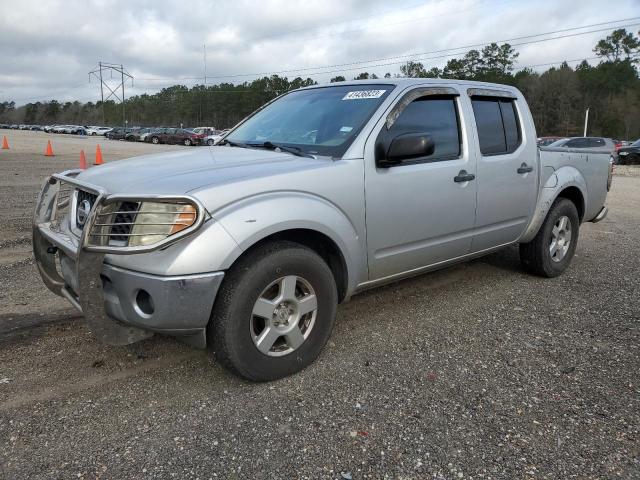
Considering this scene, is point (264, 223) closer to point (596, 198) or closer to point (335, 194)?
point (335, 194)

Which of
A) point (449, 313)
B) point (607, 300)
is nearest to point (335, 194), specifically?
point (449, 313)

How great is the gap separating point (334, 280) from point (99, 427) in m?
1.51

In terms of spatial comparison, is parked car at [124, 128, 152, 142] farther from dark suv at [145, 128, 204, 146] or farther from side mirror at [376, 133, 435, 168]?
side mirror at [376, 133, 435, 168]

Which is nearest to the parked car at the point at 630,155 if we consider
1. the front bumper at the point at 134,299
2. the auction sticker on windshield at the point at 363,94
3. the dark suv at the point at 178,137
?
the auction sticker on windshield at the point at 363,94

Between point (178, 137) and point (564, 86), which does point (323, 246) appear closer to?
point (178, 137)

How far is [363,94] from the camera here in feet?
12.5

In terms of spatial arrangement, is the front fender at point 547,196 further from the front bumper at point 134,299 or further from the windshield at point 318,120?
the front bumper at point 134,299

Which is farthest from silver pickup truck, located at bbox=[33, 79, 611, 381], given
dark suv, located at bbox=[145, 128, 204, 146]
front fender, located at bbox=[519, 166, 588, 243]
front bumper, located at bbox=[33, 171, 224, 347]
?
dark suv, located at bbox=[145, 128, 204, 146]

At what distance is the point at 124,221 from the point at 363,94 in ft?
6.48

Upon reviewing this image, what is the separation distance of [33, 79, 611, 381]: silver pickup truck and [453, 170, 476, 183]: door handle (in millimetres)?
11

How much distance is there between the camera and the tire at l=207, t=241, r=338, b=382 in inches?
109

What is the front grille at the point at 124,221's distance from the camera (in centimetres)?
262

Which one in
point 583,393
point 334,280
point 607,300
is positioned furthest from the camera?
point 607,300

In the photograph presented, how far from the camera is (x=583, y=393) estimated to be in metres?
3.03
